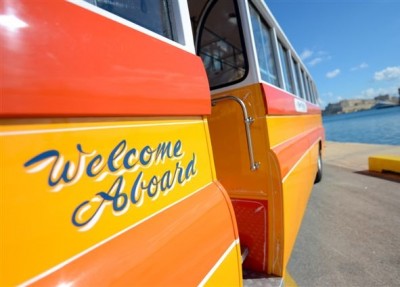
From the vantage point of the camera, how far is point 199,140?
137 cm

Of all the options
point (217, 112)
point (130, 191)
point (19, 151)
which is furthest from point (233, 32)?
point (19, 151)

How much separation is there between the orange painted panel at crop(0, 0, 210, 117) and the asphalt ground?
2684mm

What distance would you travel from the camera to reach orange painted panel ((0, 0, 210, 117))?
0.69 meters

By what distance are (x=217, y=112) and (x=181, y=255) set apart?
166cm

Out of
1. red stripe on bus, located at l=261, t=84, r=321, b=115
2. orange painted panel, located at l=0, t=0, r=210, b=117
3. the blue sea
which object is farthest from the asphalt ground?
the blue sea

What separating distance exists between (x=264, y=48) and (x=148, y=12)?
1.89 m

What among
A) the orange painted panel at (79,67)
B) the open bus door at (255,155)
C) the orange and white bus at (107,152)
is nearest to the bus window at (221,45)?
the open bus door at (255,155)

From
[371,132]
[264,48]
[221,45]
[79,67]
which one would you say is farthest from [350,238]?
[371,132]

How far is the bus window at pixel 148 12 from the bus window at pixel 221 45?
1637mm

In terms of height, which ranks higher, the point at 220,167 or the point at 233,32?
the point at 233,32

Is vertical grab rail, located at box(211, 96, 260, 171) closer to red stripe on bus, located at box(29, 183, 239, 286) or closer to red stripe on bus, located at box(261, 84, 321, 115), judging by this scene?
red stripe on bus, located at box(261, 84, 321, 115)

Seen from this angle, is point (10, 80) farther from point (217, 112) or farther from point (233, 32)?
point (233, 32)

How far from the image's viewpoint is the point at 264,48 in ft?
9.58

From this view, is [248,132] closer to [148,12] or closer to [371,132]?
[148,12]
